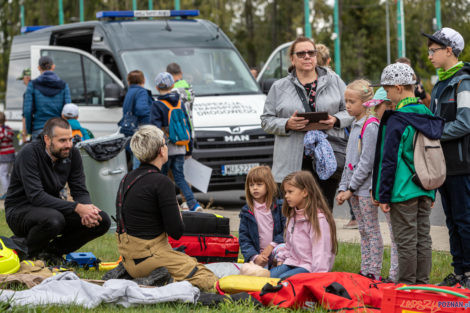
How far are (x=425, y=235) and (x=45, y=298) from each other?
105 inches

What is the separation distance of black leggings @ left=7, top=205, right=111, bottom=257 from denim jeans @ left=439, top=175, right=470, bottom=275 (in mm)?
3049

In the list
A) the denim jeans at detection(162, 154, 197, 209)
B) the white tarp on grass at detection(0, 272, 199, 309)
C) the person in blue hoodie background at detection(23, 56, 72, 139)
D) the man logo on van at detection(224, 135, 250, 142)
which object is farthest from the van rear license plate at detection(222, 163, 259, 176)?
the white tarp on grass at detection(0, 272, 199, 309)

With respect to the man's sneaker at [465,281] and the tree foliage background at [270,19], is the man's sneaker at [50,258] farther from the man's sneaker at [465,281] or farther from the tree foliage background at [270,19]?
the tree foliage background at [270,19]

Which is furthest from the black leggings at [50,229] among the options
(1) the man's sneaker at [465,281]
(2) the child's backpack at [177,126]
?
(1) the man's sneaker at [465,281]

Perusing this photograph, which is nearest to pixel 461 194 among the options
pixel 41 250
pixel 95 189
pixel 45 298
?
pixel 45 298

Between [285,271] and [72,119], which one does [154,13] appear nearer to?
[72,119]

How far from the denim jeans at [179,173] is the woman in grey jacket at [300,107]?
10.8 ft

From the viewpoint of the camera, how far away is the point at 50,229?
6.88 m

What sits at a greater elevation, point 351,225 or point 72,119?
point 72,119

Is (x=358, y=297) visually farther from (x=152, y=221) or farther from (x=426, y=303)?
(x=152, y=221)

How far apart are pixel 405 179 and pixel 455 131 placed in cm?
62

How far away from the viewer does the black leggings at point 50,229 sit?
6902 mm

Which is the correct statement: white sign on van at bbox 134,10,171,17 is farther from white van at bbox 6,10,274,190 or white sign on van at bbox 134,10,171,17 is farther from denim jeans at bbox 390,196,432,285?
denim jeans at bbox 390,196,432,285

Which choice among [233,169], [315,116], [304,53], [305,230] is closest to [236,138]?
[233,169]
